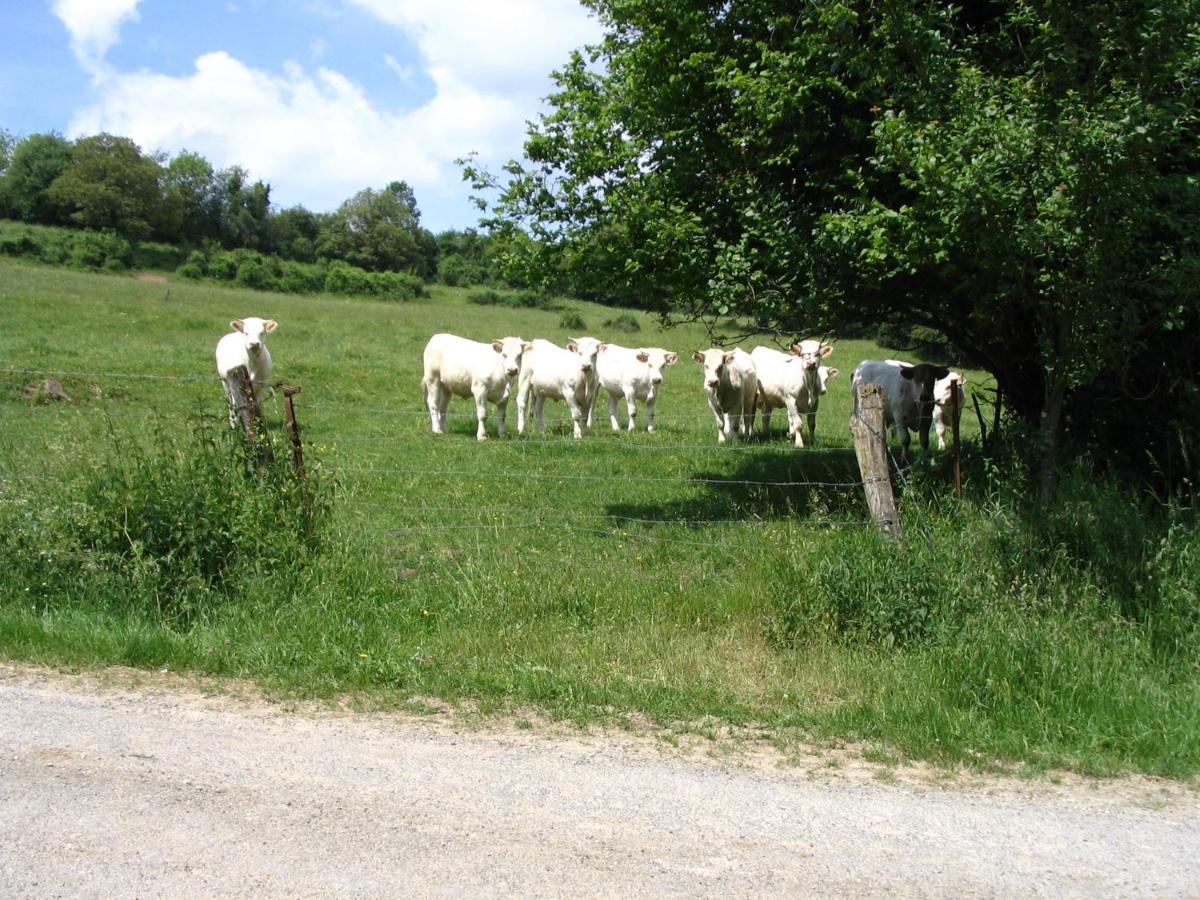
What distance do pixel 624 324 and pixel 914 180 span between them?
144ft

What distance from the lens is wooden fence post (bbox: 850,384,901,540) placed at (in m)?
7.91

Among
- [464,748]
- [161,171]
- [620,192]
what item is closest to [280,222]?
[161,171]

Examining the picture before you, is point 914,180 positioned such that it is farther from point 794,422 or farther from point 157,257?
point 157,257

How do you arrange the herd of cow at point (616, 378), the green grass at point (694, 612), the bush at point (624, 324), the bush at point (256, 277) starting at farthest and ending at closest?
the bush at point (256, 277), the bush at point (624, 324), the herd of cow at point (616, 378), the green grass at point (694, 612)

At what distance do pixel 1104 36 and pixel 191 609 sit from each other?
8397 mm

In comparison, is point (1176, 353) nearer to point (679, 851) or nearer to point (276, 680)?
point (679, 851)

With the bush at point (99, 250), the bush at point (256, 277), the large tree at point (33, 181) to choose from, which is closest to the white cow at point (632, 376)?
the bush at point (256, 277)

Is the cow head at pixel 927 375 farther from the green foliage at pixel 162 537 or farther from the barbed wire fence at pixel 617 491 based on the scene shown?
the green foliage at pixel 162 537

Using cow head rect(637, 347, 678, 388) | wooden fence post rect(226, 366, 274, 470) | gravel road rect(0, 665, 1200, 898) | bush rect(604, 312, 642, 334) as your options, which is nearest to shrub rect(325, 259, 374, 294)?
bush rect(604, 312, 642, 334)

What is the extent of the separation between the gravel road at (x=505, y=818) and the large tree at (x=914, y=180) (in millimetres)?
4450

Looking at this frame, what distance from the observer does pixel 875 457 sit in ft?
26.3

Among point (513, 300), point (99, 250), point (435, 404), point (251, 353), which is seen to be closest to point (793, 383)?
point (435, 404)

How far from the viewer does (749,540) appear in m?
9.52

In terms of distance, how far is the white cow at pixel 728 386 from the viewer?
19062 millimetres
